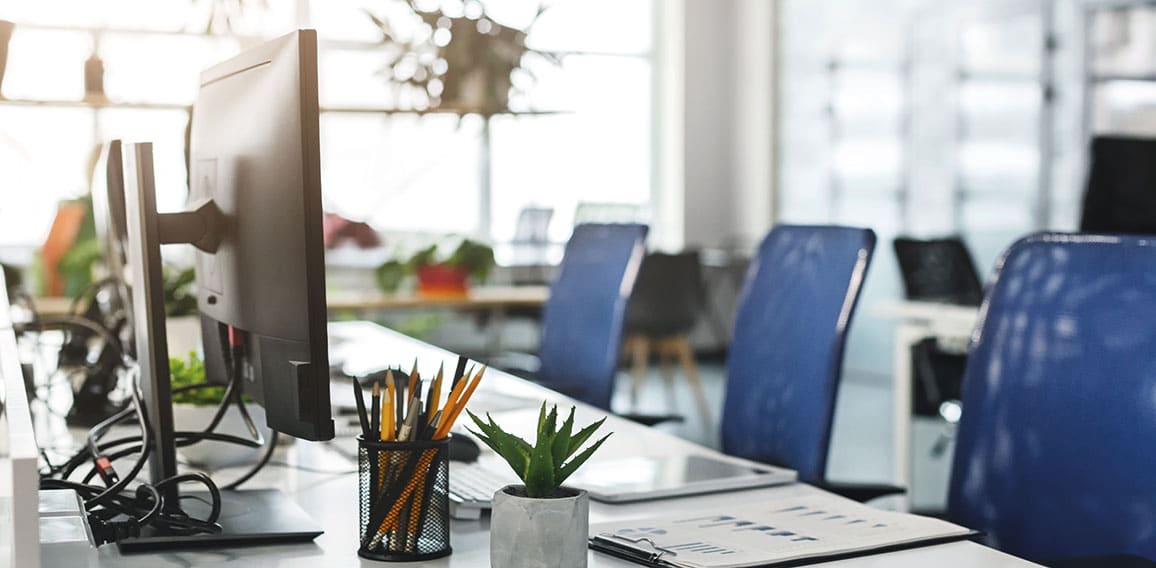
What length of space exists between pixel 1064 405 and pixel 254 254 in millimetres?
940

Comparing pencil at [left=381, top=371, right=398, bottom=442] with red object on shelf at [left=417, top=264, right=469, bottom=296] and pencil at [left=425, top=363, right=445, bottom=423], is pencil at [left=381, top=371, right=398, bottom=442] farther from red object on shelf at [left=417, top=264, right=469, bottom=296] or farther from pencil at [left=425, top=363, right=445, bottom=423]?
red object on shelf at [left=417, top=264, right=469, bottom=296]

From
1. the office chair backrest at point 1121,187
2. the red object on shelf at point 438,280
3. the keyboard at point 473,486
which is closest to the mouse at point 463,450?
the keyboard at point 473,486

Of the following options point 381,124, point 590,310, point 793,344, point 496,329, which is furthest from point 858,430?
point 793,344

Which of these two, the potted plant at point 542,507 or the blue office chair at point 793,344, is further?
the blue office chair at point 793,344

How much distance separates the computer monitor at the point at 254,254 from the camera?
112cm

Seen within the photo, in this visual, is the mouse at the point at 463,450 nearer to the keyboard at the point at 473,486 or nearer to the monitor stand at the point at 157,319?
the keyboard at the point at 473,486

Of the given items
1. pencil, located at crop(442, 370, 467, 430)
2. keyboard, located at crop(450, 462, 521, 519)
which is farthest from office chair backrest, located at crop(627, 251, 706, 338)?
pencil, located at crop(442, 370, 467, 430)

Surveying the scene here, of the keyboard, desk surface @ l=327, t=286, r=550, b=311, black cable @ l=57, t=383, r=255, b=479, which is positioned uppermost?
black cable @ l=57, t=383, r=255, b=479

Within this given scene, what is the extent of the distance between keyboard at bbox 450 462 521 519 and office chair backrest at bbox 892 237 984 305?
10.8 ft

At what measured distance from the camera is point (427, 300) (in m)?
4.94

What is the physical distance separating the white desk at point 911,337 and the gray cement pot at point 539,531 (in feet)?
9.82

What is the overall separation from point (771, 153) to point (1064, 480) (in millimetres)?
6577

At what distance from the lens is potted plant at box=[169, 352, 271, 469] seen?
1618mm

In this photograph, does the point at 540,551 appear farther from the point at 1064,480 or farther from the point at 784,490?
the point at 1064,480
